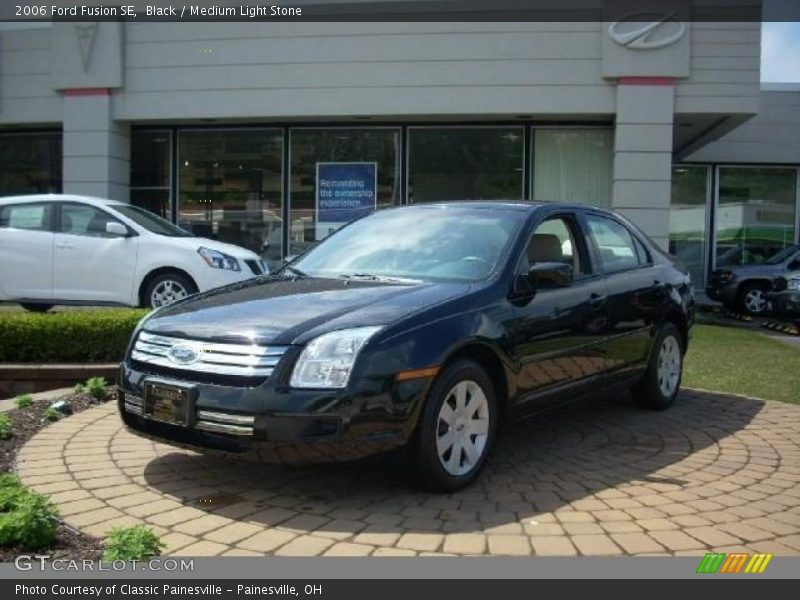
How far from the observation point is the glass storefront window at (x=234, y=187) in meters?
16.7

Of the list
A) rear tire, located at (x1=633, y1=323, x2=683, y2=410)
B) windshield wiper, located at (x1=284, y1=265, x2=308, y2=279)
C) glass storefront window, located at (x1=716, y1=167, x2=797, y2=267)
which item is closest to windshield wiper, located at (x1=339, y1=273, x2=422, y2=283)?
windshield wiper, located at (x1=284, y1=265, x2=308, y2=279)

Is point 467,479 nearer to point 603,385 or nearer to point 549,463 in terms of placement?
point 549,463

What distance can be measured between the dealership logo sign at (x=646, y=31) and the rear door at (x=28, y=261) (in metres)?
9.68

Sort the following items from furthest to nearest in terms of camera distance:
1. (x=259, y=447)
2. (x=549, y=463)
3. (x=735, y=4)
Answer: (x=735, y=4)
(x=549, y=463)
(x=259, y=447)

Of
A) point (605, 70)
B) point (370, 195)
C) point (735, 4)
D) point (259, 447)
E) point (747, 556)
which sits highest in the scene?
point (735, 4)

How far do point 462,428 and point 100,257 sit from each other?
6838 millimetres

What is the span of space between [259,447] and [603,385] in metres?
2.75

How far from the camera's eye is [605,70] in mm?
14062

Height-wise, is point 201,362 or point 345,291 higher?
point 345,291

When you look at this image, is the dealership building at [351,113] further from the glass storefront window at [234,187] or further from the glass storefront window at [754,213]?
the glass storefront window at [754,213]

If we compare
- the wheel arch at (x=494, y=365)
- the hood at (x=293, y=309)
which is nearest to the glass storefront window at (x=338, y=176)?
the hood at (x=293, y=309)

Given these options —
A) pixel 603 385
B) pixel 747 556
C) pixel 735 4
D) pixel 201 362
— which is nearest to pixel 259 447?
pixel 201 362

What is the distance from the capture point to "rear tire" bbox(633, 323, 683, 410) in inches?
249

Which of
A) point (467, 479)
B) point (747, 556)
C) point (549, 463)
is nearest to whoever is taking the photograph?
point (747, 556)
